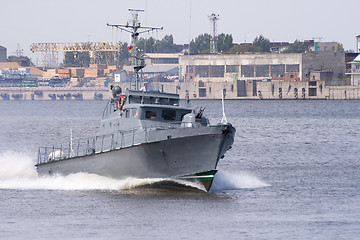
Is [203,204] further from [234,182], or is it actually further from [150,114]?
[234,182]

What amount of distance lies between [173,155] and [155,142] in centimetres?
108

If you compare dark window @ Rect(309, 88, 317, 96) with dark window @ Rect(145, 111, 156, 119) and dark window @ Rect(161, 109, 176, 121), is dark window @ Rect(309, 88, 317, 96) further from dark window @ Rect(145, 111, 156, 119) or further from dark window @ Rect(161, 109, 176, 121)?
→ dark window @ Rect(145, 111, 156, 119)

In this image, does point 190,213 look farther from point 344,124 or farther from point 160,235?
point 344,124

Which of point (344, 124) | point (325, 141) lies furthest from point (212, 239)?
point (344, 124)

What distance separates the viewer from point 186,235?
27.8m

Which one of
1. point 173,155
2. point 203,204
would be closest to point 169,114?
point 173,155

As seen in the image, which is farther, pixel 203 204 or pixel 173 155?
pixel 173 155

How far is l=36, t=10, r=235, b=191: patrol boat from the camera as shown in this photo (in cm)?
3584

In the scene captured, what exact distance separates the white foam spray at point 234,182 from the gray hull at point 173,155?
2.88 metres

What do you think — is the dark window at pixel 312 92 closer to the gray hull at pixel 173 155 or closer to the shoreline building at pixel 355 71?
the shoreline building at pixel 355 71

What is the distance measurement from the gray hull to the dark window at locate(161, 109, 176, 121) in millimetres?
2079

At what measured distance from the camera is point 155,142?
118 feet

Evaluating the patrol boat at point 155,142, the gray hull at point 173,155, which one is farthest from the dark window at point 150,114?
the gray hull at point 173,155

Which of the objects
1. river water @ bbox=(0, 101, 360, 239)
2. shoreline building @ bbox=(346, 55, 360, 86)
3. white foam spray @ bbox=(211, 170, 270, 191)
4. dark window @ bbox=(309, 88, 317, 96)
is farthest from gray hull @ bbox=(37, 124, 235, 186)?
dark window @ bbox=(309, 88, 317, 96)
